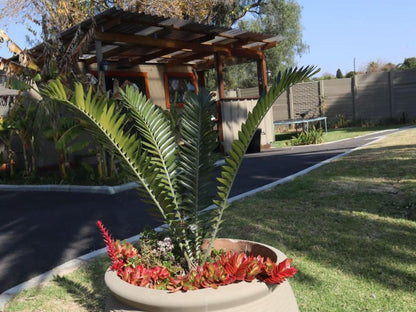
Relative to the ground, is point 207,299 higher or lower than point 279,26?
lower

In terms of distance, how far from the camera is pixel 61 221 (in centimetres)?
621

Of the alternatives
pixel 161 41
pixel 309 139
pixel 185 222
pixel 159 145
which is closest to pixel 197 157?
pixel 159 145

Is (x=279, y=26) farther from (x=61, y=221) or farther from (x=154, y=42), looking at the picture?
(x=61, y=221)

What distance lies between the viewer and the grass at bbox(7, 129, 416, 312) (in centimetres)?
327

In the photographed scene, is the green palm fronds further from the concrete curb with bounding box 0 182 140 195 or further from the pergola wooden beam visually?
the pergola wooden beam

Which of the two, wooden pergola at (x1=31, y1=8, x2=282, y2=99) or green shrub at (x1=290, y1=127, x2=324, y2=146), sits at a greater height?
wooden pergola at (x1=31, y1=8, x2=282, y2=99)

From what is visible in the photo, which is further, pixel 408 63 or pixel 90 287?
pixel 408 63

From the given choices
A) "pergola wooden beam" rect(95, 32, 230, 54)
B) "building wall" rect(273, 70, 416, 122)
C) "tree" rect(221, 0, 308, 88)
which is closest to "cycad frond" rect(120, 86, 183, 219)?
"pergola wooden beam" rect(95, 32, 230, 54)

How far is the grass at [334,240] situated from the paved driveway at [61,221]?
0.75 metres

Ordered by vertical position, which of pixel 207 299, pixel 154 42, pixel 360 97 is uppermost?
pixel 154 42

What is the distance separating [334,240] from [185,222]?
2.29 m

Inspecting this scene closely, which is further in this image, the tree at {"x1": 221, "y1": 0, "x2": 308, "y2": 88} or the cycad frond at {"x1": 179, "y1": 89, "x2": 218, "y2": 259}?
the tree at {"x1": 221, "y1": 0, "x2": 308, "y2": 88}

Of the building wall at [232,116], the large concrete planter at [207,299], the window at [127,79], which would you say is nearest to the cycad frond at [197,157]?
the large concrete planter at [207,299]

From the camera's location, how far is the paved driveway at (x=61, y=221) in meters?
4.55
